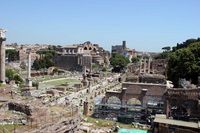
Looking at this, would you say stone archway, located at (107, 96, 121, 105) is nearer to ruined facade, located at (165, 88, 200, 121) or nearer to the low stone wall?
ruined facade, located at (165, 88, 200, 121)

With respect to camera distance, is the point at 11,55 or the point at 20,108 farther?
the point at 11,55

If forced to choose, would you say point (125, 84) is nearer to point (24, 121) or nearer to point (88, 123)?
point (88, 123)

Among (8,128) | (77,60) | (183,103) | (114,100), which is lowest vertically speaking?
(114,100)

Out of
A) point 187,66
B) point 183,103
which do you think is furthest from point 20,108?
point 187,66

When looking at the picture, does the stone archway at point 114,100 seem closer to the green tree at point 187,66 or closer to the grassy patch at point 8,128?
the green tree at point 187,66

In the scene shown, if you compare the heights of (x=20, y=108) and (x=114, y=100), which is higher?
(x=20, y=108)

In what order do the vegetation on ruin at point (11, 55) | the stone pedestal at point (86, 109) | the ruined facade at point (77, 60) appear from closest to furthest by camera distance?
the stone pedestal at point (86, 109) < the ruined facade at point (77, 60) < the vegetation on ruin at point (11, 55)

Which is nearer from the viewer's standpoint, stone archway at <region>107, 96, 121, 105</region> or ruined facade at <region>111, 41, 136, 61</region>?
stone archway at <region>107, 96, 121, 105</region>

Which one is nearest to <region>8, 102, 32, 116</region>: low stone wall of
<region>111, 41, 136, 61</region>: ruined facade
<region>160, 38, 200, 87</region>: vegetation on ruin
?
<region>160, 38, 200, 87</region>: vegetation on ruin

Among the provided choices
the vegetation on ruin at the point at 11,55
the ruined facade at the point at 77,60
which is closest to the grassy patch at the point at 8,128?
the ruined facade at the point at 77,60

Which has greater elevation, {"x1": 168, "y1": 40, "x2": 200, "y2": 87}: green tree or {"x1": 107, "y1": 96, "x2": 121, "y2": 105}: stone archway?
{"x1": 168, "y1": 40, "x2": 200, "y2": 87}: green tree

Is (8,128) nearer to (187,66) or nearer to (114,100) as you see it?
(114,100)

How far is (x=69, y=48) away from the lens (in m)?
136

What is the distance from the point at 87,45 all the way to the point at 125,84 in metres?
97.4
